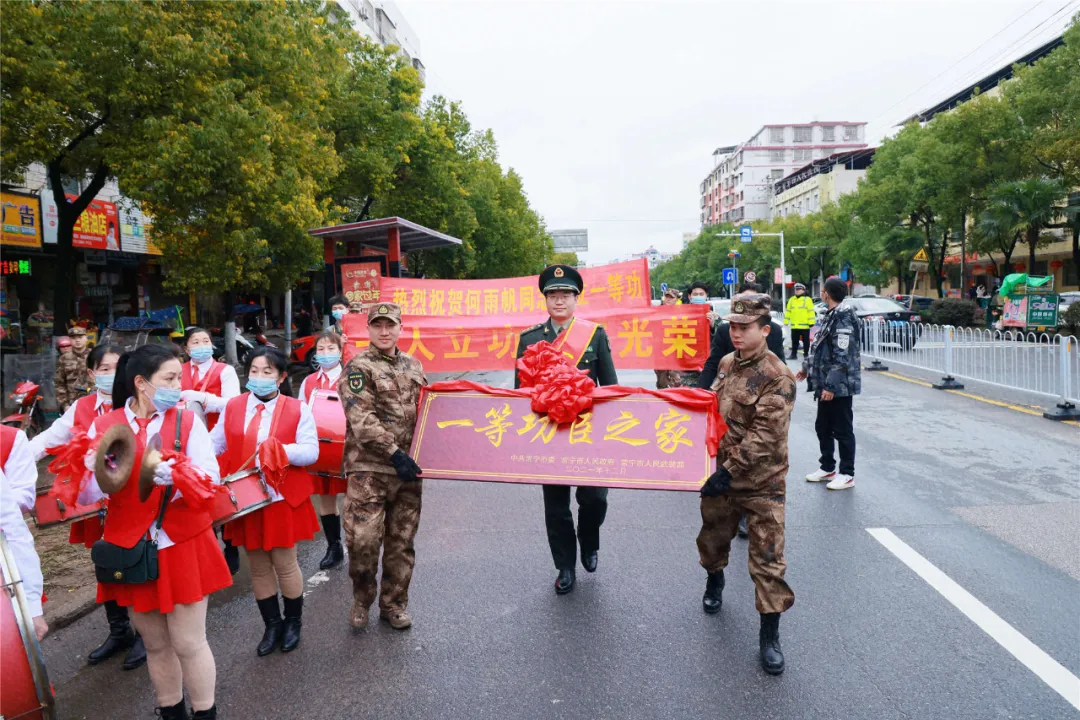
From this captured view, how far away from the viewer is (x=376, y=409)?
4168 mm

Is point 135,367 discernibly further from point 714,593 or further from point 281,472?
point 714,593

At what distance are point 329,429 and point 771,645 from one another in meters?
2.79

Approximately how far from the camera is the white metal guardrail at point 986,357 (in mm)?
10016

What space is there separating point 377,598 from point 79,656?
1585mm

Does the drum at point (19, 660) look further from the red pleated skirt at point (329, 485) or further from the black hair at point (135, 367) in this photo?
the red pleated skirt at point (329, 485)

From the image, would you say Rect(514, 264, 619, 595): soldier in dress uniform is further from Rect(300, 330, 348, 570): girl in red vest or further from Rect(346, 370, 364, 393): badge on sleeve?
Rect(300, 330, 348, 570): girl in red vest

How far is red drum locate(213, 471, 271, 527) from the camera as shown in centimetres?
337

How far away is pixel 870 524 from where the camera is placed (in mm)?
5867

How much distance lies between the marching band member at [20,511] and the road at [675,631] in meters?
0.99

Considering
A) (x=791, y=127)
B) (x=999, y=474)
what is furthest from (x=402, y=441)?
(x=791, y=127)

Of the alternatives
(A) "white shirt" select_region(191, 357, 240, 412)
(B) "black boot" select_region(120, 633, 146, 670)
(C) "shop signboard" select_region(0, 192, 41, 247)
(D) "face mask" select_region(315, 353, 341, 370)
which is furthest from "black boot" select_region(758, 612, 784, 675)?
(C) "shop signboard" select_region(0, 192, 41, 247)

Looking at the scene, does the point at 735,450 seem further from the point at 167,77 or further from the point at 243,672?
the point at 167,77

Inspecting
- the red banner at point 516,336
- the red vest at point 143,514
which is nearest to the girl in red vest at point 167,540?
the red vest at point 143,514

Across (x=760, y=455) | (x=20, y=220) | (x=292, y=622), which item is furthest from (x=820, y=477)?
(x=20, y=220)
